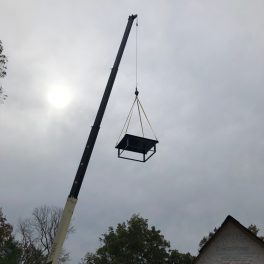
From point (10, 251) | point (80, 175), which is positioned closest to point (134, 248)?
point (10, 251)

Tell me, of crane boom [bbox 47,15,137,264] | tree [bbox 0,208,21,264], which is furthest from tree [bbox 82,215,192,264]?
crane boom [bbox 47,15,137,264]

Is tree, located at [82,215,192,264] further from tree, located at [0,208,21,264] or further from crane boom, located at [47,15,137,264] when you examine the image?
crane boom, located at [47,15,137,264]

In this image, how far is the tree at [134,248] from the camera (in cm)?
5034

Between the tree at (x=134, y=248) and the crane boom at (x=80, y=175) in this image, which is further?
the tree at (x=134, y=248)

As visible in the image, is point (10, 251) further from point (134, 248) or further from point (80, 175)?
point (80, 175)

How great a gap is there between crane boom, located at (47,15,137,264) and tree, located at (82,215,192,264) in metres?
32.9

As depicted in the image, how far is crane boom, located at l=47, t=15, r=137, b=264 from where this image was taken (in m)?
16.8

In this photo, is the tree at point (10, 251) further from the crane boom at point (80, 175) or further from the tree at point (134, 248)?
the crane boom at point (80, 175)

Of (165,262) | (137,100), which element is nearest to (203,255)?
(137,100)

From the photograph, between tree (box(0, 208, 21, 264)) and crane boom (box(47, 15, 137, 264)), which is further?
tree (box(0, 208, 21, 264))

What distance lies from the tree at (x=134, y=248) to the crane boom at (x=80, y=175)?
32.9m

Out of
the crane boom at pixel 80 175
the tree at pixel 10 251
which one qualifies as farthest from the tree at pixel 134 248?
the crane boom at pixel 80 175

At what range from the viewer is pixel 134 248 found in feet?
167

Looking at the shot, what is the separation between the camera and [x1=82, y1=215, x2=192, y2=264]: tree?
50344 mm
